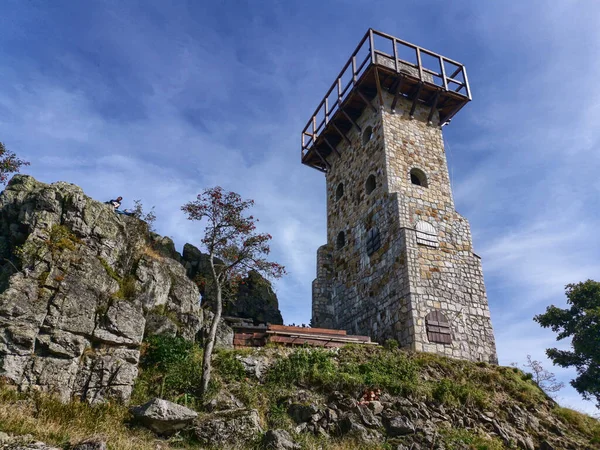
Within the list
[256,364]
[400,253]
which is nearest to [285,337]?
[256,364]

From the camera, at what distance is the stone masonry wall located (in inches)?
648

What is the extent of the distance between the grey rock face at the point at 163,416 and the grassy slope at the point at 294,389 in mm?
243

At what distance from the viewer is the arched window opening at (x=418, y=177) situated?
20.3 meters

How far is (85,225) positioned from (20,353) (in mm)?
4597

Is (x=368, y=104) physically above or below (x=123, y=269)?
above

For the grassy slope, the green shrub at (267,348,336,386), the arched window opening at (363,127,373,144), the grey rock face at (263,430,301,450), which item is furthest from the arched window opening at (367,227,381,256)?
the grey rock face at (263,430,301,450)

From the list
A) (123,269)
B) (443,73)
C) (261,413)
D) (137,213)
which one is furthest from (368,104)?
(261,413)

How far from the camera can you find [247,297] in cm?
2130

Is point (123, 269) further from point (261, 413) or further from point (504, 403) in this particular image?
point (504, 403)

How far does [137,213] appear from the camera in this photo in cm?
1769

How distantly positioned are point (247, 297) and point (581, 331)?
14.3 m

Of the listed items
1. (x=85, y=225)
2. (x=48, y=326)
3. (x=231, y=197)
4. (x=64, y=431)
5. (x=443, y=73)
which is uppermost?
(x=443, y=73)

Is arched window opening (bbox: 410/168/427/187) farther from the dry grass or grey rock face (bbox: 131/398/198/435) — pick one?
the dry grass

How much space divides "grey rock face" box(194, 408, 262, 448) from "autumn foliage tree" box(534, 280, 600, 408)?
15363mm
